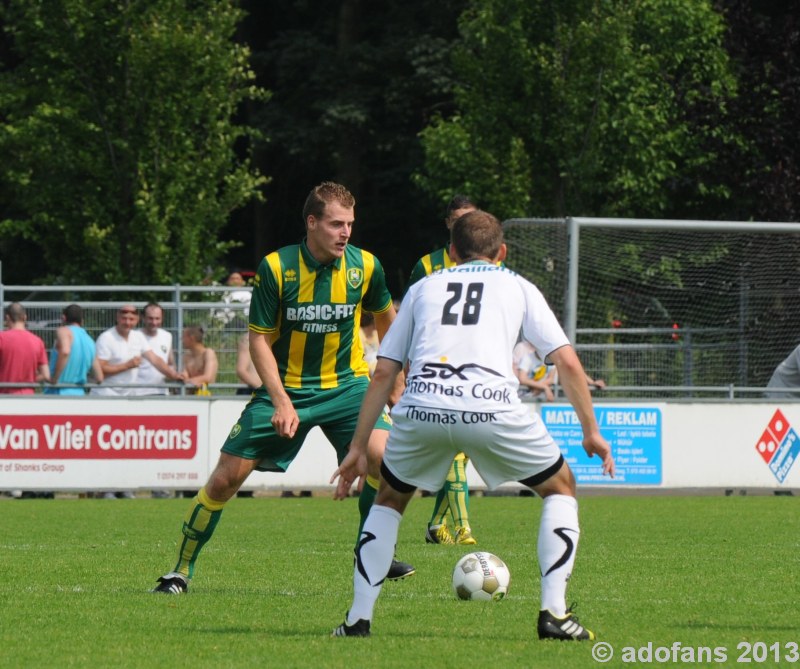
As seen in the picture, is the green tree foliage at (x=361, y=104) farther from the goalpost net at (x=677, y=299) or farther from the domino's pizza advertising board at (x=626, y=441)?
the domino's pizza advertising board at (x=626, y=441)

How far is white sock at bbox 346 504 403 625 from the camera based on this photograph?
6543 mm

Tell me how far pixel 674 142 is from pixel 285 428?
20.4m

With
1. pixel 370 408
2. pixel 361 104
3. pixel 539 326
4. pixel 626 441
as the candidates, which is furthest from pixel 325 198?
pixel 361 104

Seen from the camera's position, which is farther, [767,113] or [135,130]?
[767,113]

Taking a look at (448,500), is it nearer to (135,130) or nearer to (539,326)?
(539,326)

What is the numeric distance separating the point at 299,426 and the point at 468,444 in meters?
2.25

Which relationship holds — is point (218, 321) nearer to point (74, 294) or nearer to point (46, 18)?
point (74, 294)

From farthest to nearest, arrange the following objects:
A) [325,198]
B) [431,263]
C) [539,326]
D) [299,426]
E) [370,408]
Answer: [431,263] → [299,426] → [325,198] → [370,408] → [539,326]

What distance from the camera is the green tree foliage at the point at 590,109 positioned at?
25.1 m

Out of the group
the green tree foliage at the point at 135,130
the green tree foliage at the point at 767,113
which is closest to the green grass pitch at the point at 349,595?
the green tree foliage at the point at 135,130

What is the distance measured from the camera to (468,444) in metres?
6.42

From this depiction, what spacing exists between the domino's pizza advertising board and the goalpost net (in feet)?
6.87

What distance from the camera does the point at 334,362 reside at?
340 inches

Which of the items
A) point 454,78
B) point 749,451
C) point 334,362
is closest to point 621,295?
→ point 749,451
